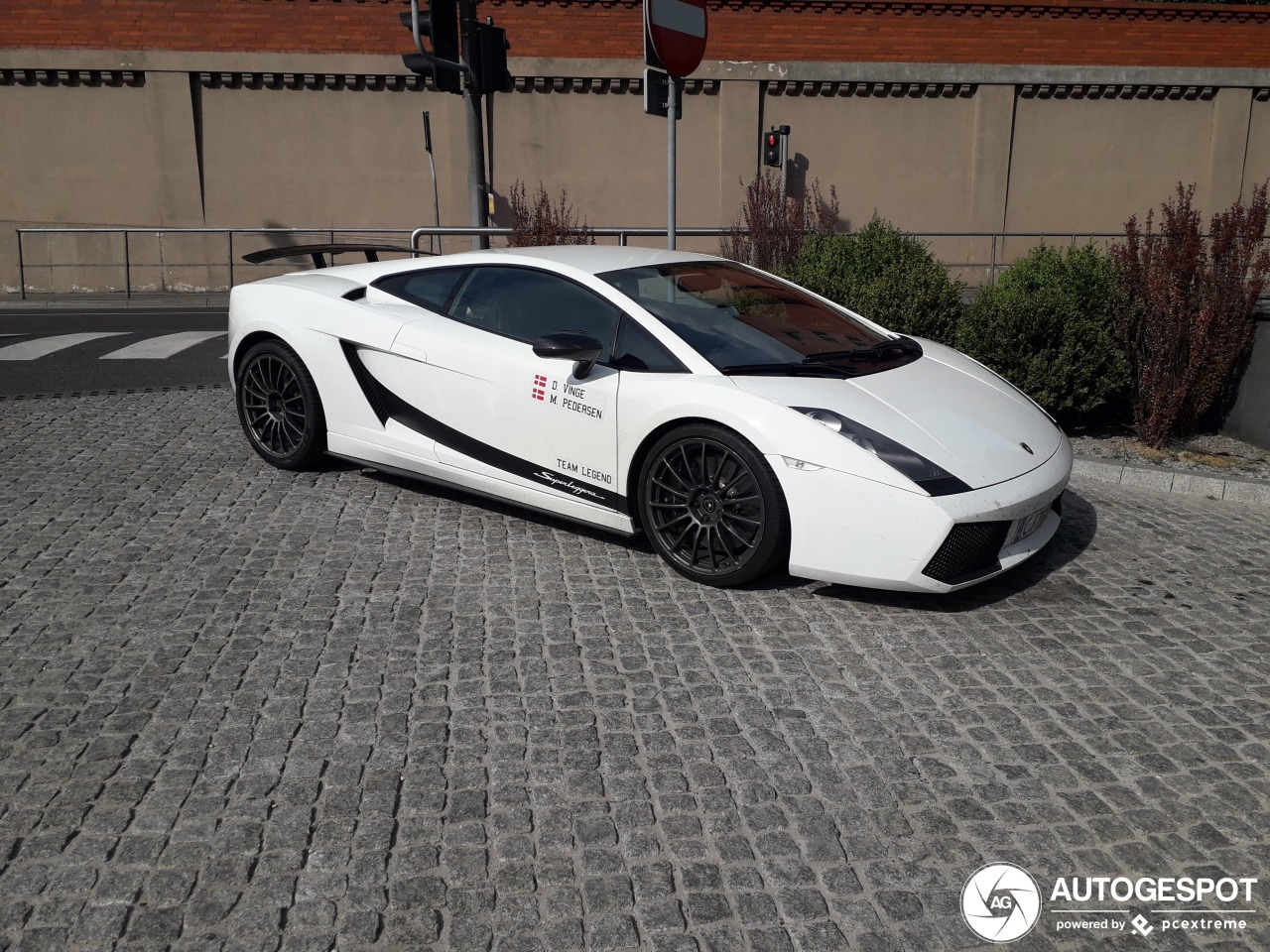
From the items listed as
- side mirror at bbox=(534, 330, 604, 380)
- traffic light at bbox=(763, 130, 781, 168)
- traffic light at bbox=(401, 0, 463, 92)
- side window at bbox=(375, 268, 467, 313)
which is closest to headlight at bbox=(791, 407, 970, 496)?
side mirror at bbox=(534, 330, 604, 380)

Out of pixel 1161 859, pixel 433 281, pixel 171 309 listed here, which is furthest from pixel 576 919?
pixel 171 309

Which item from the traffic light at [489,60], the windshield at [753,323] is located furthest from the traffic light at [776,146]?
the windshield at [753,323]

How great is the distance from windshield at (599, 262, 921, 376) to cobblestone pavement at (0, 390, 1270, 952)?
1026 mm

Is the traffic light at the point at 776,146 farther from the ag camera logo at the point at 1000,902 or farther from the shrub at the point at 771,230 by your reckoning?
the ag camera logo at the point at 1000,902

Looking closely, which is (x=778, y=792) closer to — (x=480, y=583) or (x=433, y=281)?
(x=480, y=583)

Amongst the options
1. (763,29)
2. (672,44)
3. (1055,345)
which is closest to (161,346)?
(672,44)

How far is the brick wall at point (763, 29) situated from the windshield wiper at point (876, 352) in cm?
1811

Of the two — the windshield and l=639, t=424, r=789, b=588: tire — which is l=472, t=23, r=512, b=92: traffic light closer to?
the windshield

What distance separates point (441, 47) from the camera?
390 inches

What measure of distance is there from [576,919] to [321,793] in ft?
3.04

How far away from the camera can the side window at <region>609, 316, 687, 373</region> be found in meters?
5.10

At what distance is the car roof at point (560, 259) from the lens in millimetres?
5652

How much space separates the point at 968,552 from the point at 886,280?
398cm

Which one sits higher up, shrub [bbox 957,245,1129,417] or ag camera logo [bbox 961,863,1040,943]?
shrub [bbox 957,245,1129,417]
